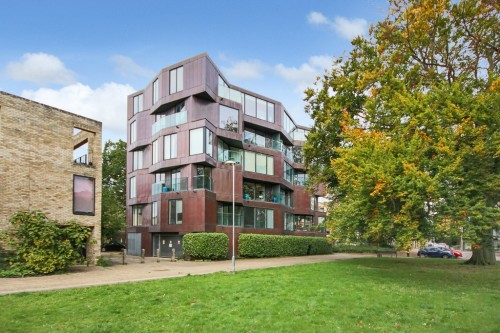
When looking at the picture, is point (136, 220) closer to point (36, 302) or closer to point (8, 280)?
point (8, 280)

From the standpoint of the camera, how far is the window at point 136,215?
39.7 meters

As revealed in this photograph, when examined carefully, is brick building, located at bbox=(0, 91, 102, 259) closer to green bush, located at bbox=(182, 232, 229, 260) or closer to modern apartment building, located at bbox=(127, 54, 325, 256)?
green bush, located at bbox=(182, 232, 229, 260)

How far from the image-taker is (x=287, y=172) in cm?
4453

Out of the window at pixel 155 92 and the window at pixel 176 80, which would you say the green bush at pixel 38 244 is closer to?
the window at pixel 176 80

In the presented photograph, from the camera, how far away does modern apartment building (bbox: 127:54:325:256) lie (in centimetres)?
3262

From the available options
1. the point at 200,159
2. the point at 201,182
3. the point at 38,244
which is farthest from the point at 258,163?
the point at 38,244

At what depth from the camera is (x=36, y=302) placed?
1138 cm

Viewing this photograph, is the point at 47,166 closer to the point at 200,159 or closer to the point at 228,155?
the point at 200,159

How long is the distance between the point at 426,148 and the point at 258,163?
24.8 meters

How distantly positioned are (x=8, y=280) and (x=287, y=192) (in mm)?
33587

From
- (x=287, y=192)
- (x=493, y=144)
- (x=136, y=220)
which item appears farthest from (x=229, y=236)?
(x=493, y=144)

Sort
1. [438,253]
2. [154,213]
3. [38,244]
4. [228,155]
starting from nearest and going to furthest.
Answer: [38,244], [228,155], [154,213], [438,253]

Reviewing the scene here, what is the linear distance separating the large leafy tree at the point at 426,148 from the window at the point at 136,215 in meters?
25.2

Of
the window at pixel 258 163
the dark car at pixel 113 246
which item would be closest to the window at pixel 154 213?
the window at pixel 258 163
